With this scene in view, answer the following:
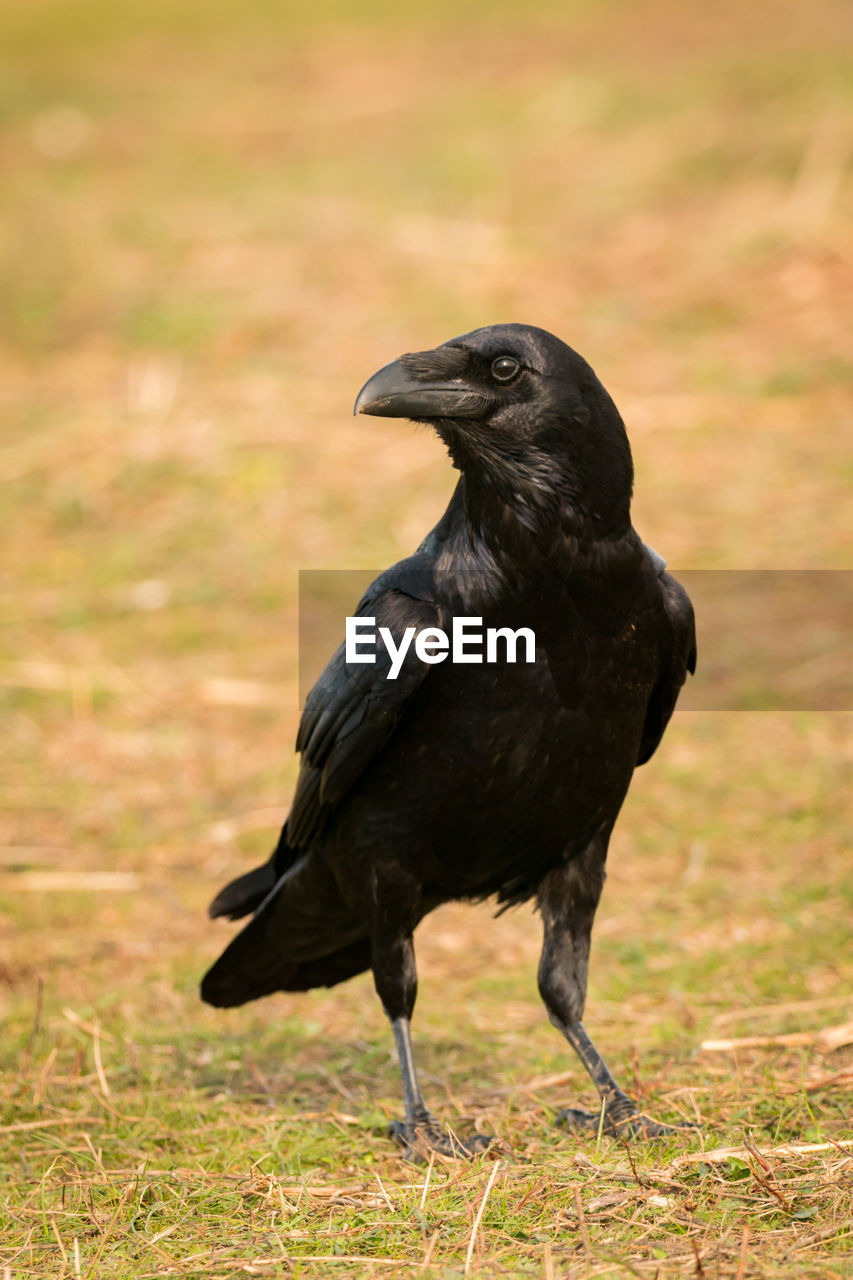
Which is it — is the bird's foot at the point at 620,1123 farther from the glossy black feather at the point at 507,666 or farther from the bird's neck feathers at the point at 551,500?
the bird's neck feathers at the point at 551,500

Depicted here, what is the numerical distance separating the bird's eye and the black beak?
6 centimetres

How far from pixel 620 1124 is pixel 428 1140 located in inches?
17.9

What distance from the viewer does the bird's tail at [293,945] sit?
4.12 meters

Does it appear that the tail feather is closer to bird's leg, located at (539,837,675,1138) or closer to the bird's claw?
bird's leg, located at (539,837,675,1138)

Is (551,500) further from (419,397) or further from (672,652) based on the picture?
(672,652)

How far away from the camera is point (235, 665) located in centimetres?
778

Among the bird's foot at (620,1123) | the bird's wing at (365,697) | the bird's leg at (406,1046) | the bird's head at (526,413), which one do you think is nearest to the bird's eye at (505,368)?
the bird's head at (526,413)

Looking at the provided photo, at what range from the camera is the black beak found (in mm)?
3436

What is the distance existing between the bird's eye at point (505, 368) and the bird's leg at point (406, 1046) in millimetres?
1399

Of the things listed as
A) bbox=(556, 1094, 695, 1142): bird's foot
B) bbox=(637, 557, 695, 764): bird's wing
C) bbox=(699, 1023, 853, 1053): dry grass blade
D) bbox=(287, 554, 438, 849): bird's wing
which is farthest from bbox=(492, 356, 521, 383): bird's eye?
bbox=(699, 1023, 853, 1053): dry grass blade

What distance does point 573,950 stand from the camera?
3885 mm

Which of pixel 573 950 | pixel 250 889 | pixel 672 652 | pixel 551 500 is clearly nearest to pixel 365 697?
pixel 551 500

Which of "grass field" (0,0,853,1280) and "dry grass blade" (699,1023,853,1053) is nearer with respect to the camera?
"grass field" (0,0,853,1280)

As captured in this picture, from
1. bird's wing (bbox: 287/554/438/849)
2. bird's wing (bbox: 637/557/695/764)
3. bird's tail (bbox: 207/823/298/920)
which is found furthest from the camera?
bird's tail (bbox: 207/823/298/920)
